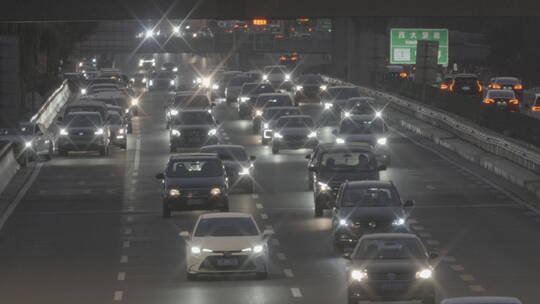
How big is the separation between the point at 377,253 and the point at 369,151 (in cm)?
1915

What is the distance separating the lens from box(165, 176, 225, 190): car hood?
4378 centimetres

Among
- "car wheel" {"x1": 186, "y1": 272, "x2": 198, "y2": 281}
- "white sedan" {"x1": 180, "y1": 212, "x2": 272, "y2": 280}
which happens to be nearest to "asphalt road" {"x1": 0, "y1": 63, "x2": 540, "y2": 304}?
"car wheel" {"x1": 186, "y1": 272, "x2": 198, "y2": 281}

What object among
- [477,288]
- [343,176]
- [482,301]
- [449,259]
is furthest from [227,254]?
[482,301]

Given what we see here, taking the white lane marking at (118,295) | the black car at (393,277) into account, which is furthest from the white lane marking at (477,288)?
the white lane marking at (118,295)

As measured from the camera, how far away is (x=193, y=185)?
4381 cm

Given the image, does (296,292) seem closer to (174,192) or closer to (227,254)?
(227,254)

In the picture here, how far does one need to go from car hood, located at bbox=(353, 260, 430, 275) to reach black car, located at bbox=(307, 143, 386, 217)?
1496 cm

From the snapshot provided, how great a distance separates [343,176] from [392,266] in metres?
17.7

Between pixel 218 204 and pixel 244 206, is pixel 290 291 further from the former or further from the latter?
pixel 244 206

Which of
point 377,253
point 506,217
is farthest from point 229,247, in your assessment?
point 506,217

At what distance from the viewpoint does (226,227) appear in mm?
32875

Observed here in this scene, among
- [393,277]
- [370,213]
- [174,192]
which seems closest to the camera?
[393,277]

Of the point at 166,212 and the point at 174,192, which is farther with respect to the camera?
the point at 166,212

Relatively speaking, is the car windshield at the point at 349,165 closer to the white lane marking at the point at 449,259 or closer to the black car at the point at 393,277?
the white lane marking at the point at 449,259
